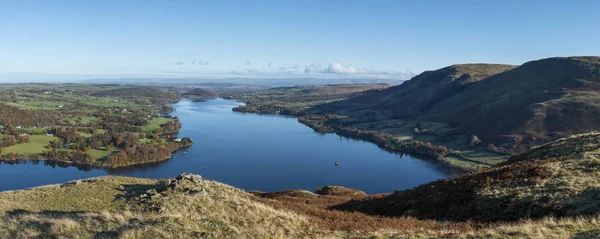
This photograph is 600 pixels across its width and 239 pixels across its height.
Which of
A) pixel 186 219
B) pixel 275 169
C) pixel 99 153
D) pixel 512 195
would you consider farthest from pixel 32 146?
pixel 512 195

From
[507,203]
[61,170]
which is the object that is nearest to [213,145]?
[61,170]

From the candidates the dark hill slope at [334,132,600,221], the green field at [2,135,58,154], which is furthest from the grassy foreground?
the green field at [2,135,58,154]

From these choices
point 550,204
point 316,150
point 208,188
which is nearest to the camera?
point 550,204

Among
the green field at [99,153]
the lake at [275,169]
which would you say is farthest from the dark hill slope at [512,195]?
the green field at [99,153]

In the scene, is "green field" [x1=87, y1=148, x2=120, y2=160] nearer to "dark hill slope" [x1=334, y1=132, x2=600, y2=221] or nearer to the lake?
the lake

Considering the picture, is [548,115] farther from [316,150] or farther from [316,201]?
[316,201]

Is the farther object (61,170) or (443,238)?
(61,170)

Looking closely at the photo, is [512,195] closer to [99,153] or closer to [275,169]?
[275,169]
